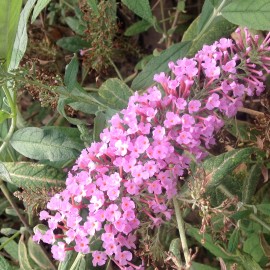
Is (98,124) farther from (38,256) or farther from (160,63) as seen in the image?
(38,256)

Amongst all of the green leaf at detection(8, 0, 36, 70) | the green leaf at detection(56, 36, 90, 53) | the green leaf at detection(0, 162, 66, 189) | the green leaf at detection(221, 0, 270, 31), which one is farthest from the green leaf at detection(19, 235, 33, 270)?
the green leaf at detection(221, 0, 270, 31)

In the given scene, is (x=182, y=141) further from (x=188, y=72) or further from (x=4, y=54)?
(x=4, y=54)

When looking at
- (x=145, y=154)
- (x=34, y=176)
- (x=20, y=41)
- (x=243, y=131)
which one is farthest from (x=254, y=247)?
(x=20, y=41)

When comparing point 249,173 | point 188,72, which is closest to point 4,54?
point 188,72

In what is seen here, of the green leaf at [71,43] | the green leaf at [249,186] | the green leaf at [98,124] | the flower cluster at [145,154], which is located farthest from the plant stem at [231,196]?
the green leaf at [71,43]

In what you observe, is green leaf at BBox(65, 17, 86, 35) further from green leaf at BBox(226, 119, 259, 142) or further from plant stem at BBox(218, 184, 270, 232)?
plant stem at BBox(218, 184, 270, 232)

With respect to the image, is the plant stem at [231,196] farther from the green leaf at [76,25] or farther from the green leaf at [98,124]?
the green leaf at [76,25]
